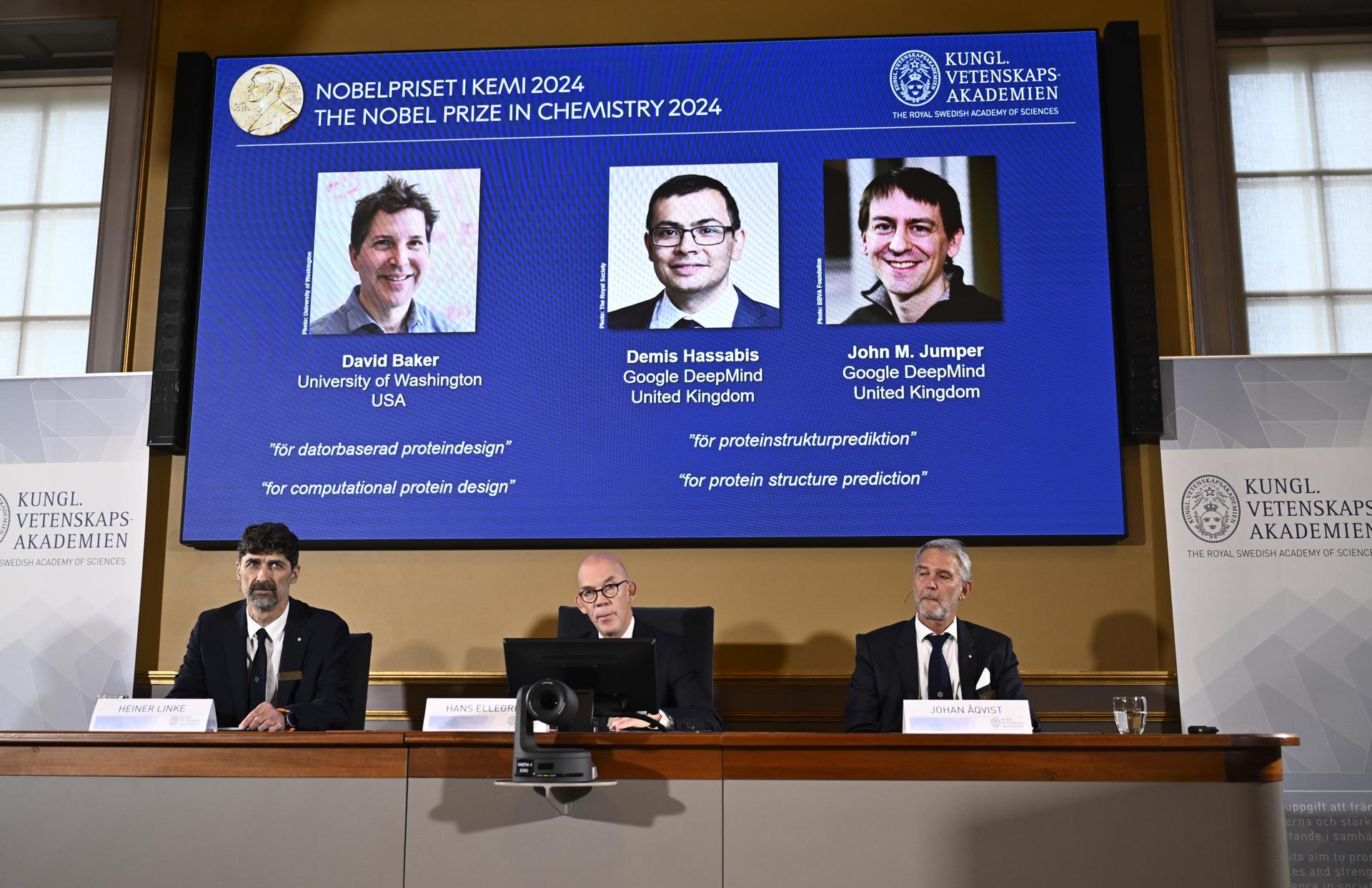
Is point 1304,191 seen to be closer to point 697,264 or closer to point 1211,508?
point 1211,508

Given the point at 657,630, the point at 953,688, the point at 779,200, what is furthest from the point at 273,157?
the point at 953,688

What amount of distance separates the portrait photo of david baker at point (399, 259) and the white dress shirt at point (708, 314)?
722 millimetres

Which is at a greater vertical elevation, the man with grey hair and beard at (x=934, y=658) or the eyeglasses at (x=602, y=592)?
the eyeglasses at (x=602, y=592)

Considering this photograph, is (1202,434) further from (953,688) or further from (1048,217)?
(953,688)

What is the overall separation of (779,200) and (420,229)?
1.41 metres

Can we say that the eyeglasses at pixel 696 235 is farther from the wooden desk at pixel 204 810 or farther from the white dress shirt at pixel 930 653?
the wooden desk at pixel 204 810

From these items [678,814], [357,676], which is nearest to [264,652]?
[357,676]

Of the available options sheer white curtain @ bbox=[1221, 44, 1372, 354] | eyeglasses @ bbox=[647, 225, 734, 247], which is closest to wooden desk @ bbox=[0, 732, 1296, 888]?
eyeglasses @ bbox=[647, 225, 734, 247]

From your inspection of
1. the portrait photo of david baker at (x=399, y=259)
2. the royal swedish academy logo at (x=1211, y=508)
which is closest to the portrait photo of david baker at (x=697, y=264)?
the portrait photo of david baker at (x=399, y=259)

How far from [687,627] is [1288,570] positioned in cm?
218

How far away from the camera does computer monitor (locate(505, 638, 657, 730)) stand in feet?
9.38

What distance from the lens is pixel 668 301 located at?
4578 mm

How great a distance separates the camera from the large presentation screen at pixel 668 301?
14.5 ft

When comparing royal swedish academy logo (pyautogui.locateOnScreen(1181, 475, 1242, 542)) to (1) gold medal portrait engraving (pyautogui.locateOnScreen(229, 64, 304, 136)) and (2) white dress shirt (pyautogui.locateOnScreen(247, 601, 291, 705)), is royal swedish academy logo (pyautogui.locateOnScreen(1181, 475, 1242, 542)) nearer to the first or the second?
(2) white dress shirt (pyautogui.locateOnScreen(247, 601, 291, 705))
